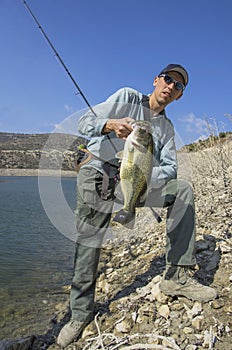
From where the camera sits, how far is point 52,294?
589 cm

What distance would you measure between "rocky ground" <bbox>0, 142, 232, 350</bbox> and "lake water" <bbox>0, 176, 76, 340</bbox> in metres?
0.32

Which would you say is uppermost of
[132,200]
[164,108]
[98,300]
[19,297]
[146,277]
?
[164,108]

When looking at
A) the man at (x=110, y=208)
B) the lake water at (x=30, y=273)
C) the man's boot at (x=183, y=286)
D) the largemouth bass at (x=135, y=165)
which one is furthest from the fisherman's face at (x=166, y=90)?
the lake water at (x=30, y=273)

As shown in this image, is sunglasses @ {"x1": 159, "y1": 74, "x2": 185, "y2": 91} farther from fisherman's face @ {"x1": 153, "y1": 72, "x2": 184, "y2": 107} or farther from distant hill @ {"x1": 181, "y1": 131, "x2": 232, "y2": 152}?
distant hill @ {"x1": 181, "y1": 131, "x2": 232, "y2": 152}

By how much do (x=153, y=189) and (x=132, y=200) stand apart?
2.17 ft

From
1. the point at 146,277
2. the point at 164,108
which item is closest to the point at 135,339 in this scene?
the point at 146,277

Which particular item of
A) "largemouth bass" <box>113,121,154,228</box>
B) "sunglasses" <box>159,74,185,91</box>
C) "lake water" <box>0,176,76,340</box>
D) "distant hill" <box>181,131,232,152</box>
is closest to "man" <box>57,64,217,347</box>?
"sunglasses" <box>159,74,185,91</box>

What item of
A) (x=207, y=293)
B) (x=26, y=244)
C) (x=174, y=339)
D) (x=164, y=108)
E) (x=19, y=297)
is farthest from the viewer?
(x=26, y=244)

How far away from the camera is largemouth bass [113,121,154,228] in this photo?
300cm

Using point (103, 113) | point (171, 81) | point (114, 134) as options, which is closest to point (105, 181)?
point (114, 134)

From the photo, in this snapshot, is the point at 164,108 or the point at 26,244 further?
the point at 26,244

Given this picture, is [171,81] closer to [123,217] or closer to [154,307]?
[123,217]

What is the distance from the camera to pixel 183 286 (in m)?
3.74

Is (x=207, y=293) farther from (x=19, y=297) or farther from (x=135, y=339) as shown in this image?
(x=19, y=297)
